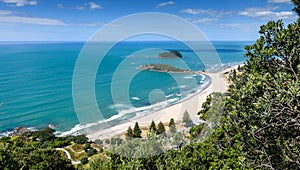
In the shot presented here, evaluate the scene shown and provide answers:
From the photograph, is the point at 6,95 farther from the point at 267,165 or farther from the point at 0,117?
the point at 267,165

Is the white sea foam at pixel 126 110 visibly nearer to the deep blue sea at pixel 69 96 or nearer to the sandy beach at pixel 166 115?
the deep blue sea at pixel 69 96

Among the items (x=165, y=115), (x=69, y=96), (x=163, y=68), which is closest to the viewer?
(x=165, y=115)

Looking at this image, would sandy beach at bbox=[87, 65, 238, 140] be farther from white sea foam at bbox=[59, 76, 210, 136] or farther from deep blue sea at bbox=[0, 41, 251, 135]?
deep blue sea at bbox=[0, 41, 251, 135]

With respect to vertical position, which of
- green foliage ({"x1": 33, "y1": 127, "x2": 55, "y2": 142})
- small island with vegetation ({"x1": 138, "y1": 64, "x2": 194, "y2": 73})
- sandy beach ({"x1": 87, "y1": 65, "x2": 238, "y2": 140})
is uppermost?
small island with vegetation ({"x1": 138, "y1": 64, "x2": 194, "y2": 73})

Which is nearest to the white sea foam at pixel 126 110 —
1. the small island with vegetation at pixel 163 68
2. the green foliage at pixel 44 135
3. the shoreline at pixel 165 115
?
the shoreline at pixel 165 115

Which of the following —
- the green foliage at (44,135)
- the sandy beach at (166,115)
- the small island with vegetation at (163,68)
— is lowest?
the sandy beach at (166,115)

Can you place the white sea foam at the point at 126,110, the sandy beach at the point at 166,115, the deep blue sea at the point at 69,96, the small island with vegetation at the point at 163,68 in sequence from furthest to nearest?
the small island with vegetation at the point at 163,68
the deep blue sea at the point at 69,96
the white sea foam at the point at 126,110
the sandy beach at the point at 166,115

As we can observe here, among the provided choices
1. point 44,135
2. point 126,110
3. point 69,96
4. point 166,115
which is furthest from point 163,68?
point 44,135

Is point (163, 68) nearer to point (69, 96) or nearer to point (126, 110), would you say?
point (69, 96)

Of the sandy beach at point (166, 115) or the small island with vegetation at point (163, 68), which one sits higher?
the small island with vegetation at point (163, 68)

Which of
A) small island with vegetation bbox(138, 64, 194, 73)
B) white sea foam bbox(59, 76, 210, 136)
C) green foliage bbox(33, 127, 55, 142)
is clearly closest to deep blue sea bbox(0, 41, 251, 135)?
white sea foam bbox(59, 76, 210, 136)

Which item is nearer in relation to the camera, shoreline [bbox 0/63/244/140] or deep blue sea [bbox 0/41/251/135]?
shoreline [bbox 0/63/244/140]
